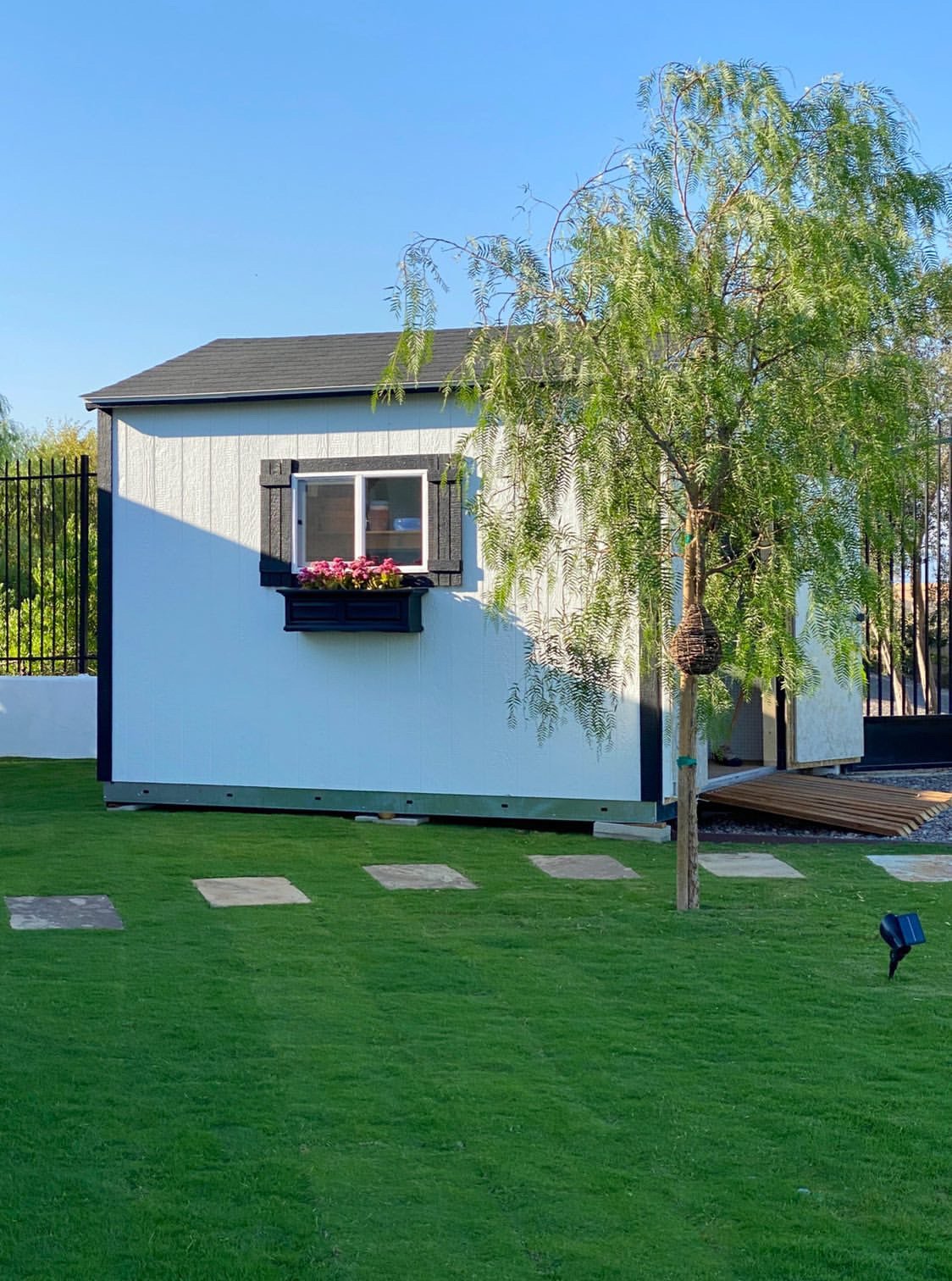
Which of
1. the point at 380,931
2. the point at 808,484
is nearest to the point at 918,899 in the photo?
the point at 808,484

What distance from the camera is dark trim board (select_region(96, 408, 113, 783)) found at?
10875mm

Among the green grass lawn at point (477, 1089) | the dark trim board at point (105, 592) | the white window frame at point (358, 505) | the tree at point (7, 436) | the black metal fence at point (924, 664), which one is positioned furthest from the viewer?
the tree at point (7, 436)

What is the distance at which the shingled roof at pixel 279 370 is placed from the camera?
10.3 m

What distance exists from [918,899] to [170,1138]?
498 centimetres

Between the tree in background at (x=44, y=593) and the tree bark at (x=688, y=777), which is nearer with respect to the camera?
the tree bark at (x=688, y=777)

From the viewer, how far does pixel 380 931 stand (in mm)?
6500

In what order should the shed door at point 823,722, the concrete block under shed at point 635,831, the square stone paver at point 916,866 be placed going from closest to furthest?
the square stone paver at point 916,866 → the concrete block under shed at point 635,831 → the shed door at point 823,722

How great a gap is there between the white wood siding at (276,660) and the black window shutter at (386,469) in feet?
0.28

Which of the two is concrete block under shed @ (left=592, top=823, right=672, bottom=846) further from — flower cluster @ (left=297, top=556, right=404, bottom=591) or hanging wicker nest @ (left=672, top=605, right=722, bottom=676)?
hanging wicker nest @ (left=672, top=605, right=722, bottom=676)

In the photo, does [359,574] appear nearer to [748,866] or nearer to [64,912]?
[748,866]

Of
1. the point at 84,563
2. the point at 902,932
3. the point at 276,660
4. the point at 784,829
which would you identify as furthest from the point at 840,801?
the point at 84,563

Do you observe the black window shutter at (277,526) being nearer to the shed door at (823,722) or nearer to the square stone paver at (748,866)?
the square stone paver at (748,866)

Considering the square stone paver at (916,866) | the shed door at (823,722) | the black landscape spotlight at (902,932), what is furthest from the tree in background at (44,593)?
the black landscape spotlight at (902,932)

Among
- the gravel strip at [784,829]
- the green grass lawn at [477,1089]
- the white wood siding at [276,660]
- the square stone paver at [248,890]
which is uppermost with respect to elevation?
the white wood siding at [276,660]
